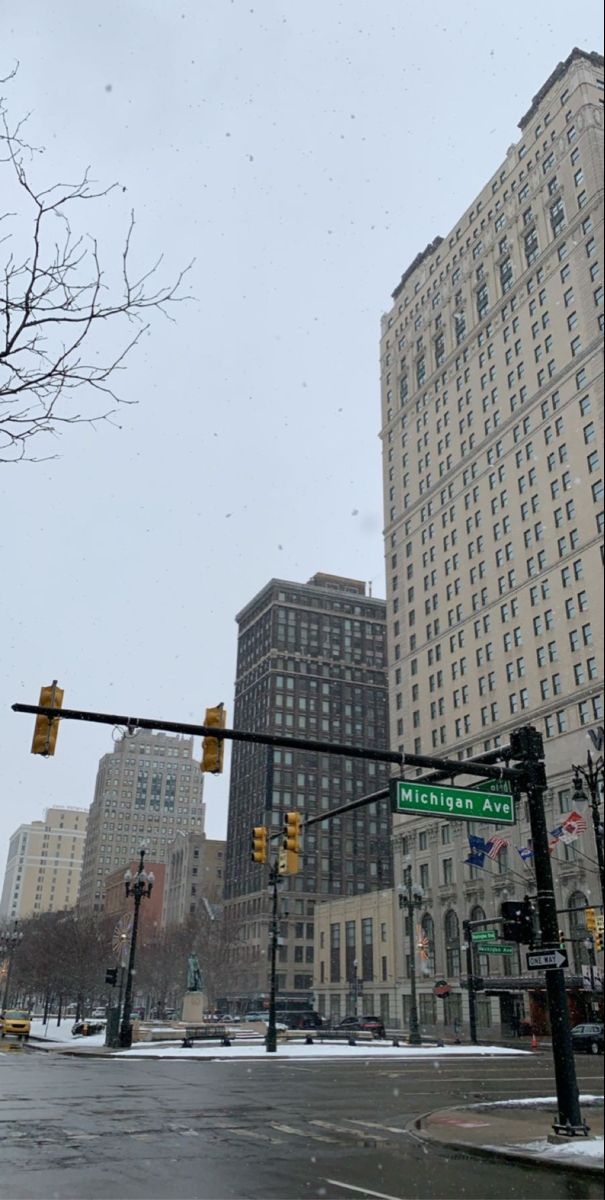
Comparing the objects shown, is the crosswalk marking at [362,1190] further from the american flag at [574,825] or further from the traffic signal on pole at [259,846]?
the american flag at [574,825]

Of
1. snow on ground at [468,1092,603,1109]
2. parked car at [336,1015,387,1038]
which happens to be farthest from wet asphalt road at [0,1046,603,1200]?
parked car at [336,1015,387,1038]

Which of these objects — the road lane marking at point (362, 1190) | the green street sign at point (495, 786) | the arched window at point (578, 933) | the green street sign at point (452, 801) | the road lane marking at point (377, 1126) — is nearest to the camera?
the road lane marking at point (362, 1190)

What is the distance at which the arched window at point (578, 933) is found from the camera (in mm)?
61219

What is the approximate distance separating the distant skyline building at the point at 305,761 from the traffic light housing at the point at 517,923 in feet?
364

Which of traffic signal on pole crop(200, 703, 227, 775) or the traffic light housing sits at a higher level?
traffic signal on pole crop(200, 703, 227, 775)

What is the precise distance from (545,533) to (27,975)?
227 ft

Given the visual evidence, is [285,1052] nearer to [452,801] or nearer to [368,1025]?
[452,801]

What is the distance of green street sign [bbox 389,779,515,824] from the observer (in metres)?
14.6

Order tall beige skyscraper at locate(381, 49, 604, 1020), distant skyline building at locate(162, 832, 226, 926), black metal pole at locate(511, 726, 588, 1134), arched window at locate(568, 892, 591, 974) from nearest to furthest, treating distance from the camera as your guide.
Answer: black metal pole at locate(511, 726, 588, 1134) → arched window at locate(568, 892, 591, 974) → tall beige skyscraper at locate(381, 49, 604, 1020) → distant skyline building at locate(162, 832, 226, 926)

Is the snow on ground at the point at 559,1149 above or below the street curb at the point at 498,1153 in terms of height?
above

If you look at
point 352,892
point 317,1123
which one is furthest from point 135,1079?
point 352,892

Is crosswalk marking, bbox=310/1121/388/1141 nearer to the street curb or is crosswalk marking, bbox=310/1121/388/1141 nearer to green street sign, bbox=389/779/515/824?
the street curb

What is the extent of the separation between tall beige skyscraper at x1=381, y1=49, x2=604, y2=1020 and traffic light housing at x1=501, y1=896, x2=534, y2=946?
48.0 meters

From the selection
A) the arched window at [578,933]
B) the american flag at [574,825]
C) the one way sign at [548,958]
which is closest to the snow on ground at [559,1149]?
the one way sign at [548,958]
